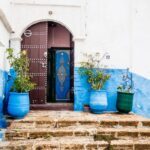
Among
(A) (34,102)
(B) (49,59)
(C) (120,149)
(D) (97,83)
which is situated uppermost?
(B) (49,59)

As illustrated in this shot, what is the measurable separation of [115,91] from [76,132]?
105 inches

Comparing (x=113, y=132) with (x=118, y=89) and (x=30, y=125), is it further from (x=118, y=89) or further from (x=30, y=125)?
(x=118, y=89)

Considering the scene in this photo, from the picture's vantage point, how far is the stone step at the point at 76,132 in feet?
17.6

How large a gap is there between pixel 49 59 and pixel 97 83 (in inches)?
116

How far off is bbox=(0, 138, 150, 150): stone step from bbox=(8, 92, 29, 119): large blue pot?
109cm

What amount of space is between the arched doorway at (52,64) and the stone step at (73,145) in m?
2.91

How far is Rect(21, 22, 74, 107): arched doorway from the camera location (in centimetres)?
784

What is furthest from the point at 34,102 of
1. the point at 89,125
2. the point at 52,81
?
the point at 89,125

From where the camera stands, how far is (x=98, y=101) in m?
7.05

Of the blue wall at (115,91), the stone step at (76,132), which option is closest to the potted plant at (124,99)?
the blue wall at (115,91)

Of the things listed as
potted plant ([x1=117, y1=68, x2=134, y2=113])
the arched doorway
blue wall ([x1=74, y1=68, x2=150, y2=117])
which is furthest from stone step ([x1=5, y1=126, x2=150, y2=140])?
the arched doorway

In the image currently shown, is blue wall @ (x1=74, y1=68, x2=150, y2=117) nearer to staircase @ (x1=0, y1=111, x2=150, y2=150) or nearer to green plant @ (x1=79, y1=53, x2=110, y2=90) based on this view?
green plant @ (x1=79, y1=53, x2=110, y2=90)

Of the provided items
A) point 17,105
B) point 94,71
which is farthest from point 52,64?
point 17,105

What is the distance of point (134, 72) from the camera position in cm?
796
